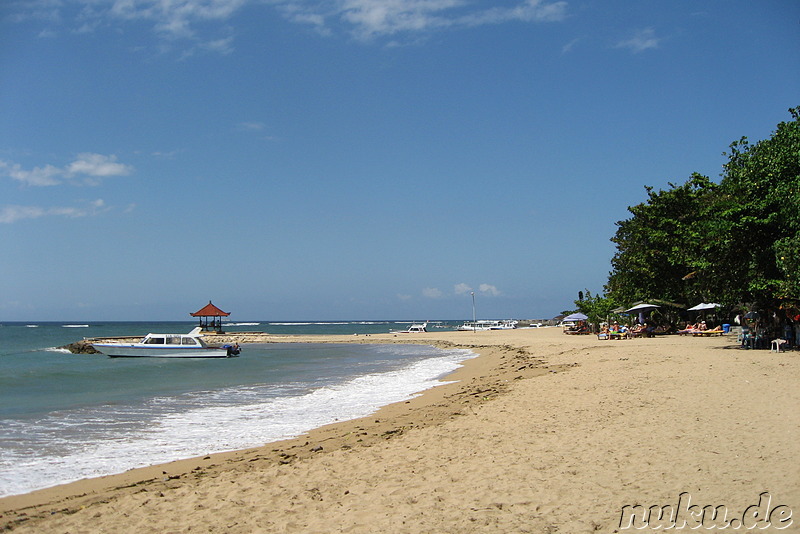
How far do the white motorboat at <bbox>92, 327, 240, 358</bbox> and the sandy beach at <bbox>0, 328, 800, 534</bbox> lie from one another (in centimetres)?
2647

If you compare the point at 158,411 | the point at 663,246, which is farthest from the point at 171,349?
the point at 663,246

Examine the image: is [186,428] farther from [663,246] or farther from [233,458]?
[663,246]

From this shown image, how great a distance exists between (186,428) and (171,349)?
26251mm

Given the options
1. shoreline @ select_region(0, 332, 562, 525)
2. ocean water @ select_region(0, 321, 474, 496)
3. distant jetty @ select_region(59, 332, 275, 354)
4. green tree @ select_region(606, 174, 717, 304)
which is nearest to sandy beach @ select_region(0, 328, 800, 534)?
shoreline @ select_region(0, 332, 562, 525)

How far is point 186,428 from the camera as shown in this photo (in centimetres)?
1100

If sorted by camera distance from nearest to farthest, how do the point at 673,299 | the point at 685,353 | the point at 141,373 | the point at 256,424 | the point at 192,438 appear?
the point at 192,438
the point at 256,424
the point at 685,353
the point at 141,373
the point at 673,299

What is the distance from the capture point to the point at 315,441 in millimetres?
9039

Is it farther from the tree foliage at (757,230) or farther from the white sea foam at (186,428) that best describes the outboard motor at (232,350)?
the tree foliage at (757,230)

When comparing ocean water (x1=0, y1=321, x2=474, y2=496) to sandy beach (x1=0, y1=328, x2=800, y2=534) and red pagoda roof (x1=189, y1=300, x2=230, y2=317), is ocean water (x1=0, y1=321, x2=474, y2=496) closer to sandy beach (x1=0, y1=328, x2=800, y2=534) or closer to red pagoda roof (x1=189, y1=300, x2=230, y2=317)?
sandy beach (x1=0, y1=328, x2=800, y2=534)

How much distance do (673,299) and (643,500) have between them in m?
35.5

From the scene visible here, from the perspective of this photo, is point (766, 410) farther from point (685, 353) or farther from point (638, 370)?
point (685, 353)

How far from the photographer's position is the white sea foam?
8.09m

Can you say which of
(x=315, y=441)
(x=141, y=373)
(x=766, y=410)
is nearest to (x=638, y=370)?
(x=766, y=410)

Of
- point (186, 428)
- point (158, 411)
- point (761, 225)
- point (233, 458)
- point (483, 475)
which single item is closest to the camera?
point (483, 475)
